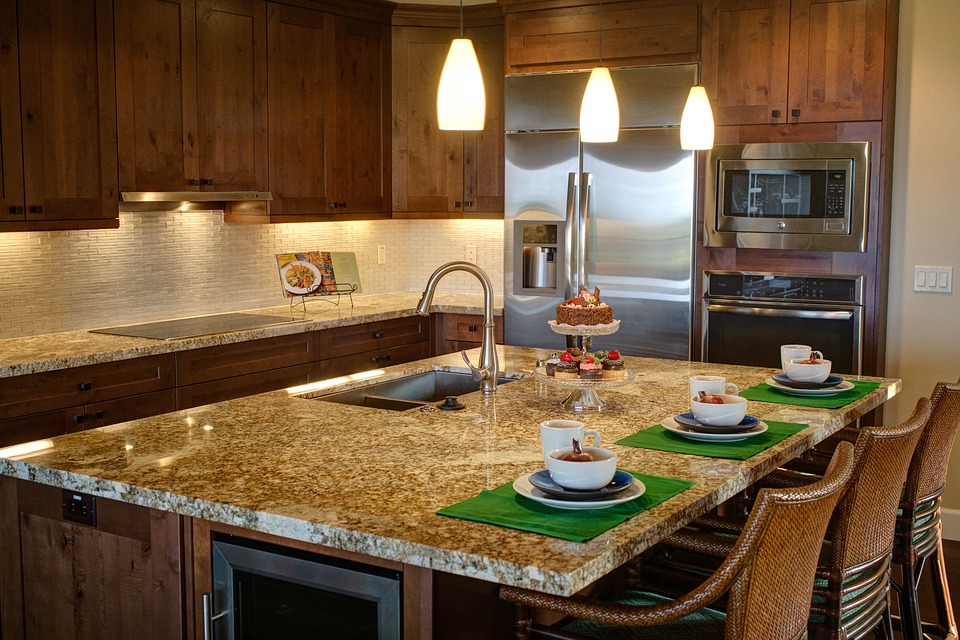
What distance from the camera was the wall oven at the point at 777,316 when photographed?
15.2 ft

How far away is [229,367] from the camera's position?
14.9ft

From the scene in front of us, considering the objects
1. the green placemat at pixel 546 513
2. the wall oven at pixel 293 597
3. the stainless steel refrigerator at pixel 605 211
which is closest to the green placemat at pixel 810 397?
the green placemat at pixel 546 513

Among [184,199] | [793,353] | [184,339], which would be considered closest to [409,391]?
[184,339]

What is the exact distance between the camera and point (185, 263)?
519cm

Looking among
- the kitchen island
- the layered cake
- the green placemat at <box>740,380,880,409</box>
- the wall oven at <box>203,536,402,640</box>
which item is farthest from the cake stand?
the wall oven at <box>203,536,402,640</box>

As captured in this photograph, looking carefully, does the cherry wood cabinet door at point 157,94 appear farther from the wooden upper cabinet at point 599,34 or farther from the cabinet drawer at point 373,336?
the wooden upper cabinet at point 599,34

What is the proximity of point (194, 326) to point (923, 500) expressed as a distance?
3227 mm

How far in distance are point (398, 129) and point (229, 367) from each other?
2034 mm

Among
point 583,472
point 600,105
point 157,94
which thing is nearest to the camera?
point 583,472

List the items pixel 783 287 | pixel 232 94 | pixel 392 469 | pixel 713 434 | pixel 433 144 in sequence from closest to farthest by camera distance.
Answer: pixel 392 469
pixel 713 434
pixel 783 287
pixel 232 94
pixel 433 144

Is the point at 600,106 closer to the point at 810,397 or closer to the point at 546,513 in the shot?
the point at 810,397

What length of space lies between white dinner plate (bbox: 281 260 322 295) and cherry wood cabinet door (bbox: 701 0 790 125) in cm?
218

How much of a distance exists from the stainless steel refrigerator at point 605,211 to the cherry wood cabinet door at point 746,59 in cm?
15

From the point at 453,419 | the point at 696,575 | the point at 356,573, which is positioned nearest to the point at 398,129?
the point at 453,419
